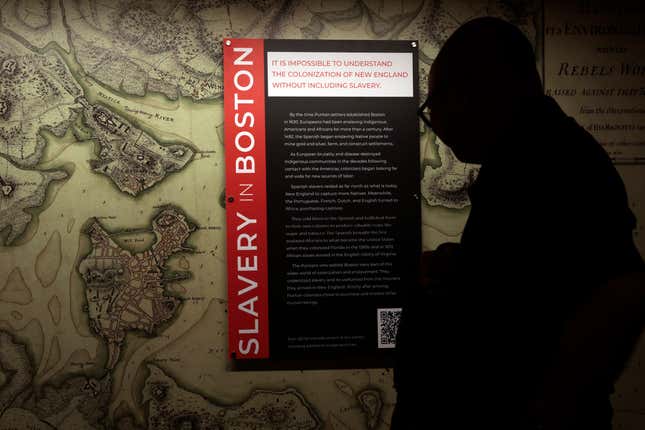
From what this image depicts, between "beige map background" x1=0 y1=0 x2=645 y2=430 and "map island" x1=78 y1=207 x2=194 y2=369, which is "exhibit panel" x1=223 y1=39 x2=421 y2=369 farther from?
"map island" x1=78 y1=207 x2=194 y2=369

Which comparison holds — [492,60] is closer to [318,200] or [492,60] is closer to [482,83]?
[482,83]

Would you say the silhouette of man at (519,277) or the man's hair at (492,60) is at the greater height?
the man's hair at (492,60)

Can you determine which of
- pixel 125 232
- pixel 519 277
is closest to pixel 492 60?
pixel 519 277

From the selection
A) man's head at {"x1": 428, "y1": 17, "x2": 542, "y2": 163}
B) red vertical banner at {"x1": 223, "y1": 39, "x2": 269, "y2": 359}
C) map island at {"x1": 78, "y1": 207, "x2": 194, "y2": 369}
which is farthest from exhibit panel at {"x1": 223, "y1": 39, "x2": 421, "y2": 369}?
man's head at {"x1": 428, "y1": 17, "x2": 542, "y2": 163}

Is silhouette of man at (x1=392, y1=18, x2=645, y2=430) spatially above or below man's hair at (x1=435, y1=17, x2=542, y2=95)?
below

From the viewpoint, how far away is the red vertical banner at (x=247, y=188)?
81.0 inches

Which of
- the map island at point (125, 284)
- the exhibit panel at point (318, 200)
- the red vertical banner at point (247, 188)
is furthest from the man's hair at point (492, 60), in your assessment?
the map island at point (125, 284)

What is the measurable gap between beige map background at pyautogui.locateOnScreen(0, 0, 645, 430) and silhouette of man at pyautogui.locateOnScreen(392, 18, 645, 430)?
106 cm

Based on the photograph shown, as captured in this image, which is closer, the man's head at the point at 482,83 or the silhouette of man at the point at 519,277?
the silhouette of man at the point at 519,277

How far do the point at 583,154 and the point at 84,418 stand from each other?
1.99m

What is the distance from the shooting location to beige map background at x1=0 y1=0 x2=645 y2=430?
2037mm

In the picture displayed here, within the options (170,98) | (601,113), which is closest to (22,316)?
(170,98)

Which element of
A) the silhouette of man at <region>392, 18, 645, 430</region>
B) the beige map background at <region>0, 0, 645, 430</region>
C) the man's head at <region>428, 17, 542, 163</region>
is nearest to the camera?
the silhouette of man at <region>392, 18, 645, 430</region>

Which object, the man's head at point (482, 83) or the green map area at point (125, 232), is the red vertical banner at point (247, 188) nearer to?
the green map area at point (125, 232)
